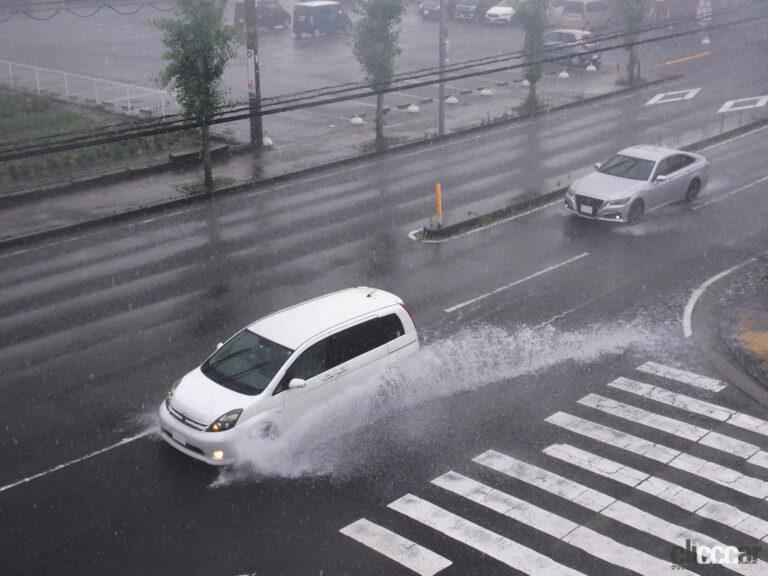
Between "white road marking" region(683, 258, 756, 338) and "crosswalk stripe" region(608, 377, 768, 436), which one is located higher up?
"white road marking" region(683, 258, 756, 338)

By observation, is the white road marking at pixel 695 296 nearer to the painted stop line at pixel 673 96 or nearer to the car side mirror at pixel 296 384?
the car side mirror at pixel 296 384

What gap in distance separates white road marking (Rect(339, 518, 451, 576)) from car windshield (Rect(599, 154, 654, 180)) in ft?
51.0

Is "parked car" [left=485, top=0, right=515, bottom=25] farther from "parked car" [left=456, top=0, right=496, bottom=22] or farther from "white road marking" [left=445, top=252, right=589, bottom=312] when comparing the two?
"white road marking" [left=445, top=252, right=589, bottom=312]

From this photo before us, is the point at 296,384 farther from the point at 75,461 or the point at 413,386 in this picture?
the point at 75,461

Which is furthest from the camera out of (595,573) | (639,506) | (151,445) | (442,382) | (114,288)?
(114,288)

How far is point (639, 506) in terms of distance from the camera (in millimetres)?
11727

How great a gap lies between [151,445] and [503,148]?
21354 millimetres

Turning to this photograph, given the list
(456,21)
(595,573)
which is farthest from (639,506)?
(456,21)

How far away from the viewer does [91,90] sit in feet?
132

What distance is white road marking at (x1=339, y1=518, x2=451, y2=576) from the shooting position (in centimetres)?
1051

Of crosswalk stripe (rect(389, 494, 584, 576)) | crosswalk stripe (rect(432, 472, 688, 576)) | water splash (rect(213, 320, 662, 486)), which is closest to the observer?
crosswalk stripe (rect(389, 494, 584, 576))

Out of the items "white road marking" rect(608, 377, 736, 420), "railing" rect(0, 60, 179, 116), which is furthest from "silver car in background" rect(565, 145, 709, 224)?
"railing" rect(0, 60, 179, 116)

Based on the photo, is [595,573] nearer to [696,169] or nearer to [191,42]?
[696,169]

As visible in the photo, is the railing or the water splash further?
the railing
